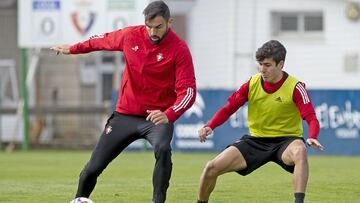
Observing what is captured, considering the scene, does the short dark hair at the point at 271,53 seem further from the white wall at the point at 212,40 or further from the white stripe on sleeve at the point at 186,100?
the white wall at the point at 212,40

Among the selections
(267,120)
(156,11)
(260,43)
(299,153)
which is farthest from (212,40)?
(156,11)

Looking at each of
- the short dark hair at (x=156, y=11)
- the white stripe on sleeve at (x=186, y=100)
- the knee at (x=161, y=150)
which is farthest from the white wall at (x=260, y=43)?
the knee at (x=161, y=150)

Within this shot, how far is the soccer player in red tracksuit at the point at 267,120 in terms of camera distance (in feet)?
38.5

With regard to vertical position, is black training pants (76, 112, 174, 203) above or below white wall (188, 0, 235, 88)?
below

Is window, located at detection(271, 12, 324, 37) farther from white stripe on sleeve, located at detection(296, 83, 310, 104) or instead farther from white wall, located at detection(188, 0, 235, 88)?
white stripe on sleeve, located at detection(296, 83, 310, 104)

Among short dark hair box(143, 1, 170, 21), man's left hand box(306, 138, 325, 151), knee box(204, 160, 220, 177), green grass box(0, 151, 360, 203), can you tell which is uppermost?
short dark hair box(143, 1, 170, 21)

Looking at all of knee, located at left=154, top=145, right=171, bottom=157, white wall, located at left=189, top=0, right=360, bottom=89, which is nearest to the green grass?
knee, located at left=154, top=145, right=171, bottom=157

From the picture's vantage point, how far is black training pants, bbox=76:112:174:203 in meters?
11.3

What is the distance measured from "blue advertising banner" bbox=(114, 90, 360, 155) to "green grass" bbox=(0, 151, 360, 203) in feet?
9.10

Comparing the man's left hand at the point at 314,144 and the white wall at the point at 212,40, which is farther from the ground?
the white wall at the point at 212,40

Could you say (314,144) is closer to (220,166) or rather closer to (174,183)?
(220,166)

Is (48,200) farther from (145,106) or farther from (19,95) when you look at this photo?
(19,95)

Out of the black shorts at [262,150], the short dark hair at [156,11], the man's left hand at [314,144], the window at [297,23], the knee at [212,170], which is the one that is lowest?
the knee at [212,170]

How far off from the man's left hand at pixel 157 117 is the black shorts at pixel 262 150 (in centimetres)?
115
